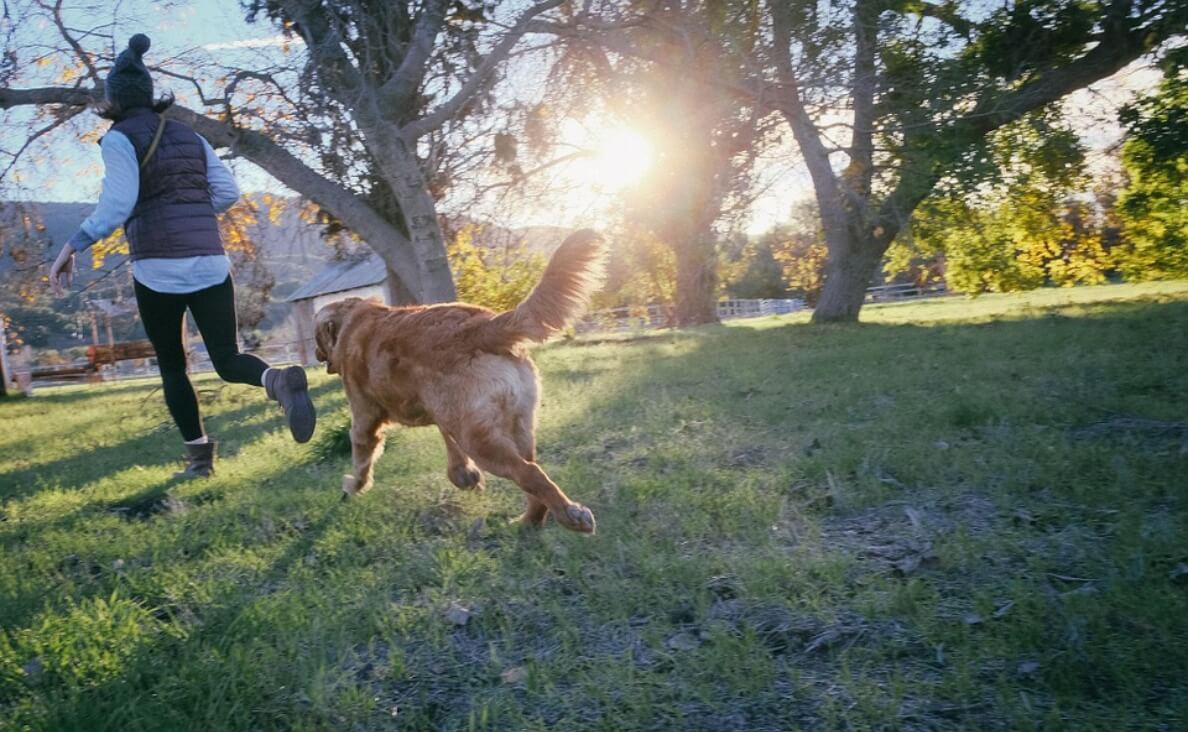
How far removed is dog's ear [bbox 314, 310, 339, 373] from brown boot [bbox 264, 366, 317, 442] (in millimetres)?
305

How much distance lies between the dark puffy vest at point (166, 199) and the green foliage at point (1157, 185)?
14716 mm

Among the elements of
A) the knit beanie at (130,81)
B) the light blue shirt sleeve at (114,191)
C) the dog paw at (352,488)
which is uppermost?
the knit beanie at (130,81)

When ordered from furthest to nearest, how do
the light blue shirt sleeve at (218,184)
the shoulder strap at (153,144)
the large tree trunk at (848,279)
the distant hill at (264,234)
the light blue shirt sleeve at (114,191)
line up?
1. the large tree trunk at (848,279)
2. the distant hill at (264,234)
3. the light blue shirt sleeve at (218,184)
4. the shoulder strap at (153,144)
5. the light blue shirt sleeve at (114,191)

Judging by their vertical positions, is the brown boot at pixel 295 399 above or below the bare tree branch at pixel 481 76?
below

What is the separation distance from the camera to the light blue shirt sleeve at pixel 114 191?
12.6 ft

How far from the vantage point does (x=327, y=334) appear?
4.41 meters

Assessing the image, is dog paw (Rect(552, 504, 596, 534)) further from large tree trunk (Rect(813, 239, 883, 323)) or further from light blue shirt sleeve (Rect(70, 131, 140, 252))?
large tree trunk (Rect(813, 239, 883, 323))

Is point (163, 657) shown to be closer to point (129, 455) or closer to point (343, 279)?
point (129, 455)

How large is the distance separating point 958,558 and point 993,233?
18.6 metres

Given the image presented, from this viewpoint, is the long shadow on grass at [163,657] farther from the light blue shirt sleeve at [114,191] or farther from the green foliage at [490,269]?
the green foliage at [490,269]

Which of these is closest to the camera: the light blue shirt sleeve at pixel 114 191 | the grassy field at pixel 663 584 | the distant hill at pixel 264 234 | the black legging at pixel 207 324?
the grassy field at pixel 663 584

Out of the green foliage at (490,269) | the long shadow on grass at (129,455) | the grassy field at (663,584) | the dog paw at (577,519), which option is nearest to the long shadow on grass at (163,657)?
the grassy field at (663,584)

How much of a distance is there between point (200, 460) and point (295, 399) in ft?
4.91

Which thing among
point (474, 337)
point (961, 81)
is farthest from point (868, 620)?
point (961, 81)
